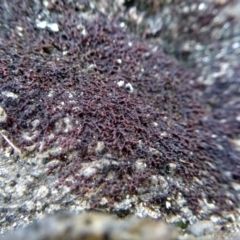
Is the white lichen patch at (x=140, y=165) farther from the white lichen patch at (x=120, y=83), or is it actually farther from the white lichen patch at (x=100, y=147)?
the white lichen patch at (x=120, y=83)

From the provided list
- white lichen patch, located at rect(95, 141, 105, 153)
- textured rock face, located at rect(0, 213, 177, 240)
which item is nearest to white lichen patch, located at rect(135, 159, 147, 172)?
white lichen patch, located at rect(95, 141, 105, 153)

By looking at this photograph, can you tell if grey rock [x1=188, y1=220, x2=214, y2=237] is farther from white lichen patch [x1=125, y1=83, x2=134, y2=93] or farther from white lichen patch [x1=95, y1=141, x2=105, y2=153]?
white lichen patch [x1=125, y1=83, x2=134, y2=93]

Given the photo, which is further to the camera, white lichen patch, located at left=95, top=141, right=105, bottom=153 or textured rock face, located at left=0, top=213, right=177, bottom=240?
white lichen patch, located at left=95, top=141, right=105, bottom=153

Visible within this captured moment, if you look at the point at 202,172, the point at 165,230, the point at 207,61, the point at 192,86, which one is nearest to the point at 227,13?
the point at 207,61

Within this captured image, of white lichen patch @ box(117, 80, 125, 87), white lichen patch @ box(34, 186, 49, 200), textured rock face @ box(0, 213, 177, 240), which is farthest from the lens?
white lichen patch @ box(117, 80, 125, 87)

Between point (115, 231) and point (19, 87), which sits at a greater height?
point (19, 87)

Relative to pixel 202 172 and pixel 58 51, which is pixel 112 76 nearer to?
pixel 58 51

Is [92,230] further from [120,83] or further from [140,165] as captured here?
[120,83]

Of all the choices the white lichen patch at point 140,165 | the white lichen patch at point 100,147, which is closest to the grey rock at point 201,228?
the white lichen patch at point 140,165
